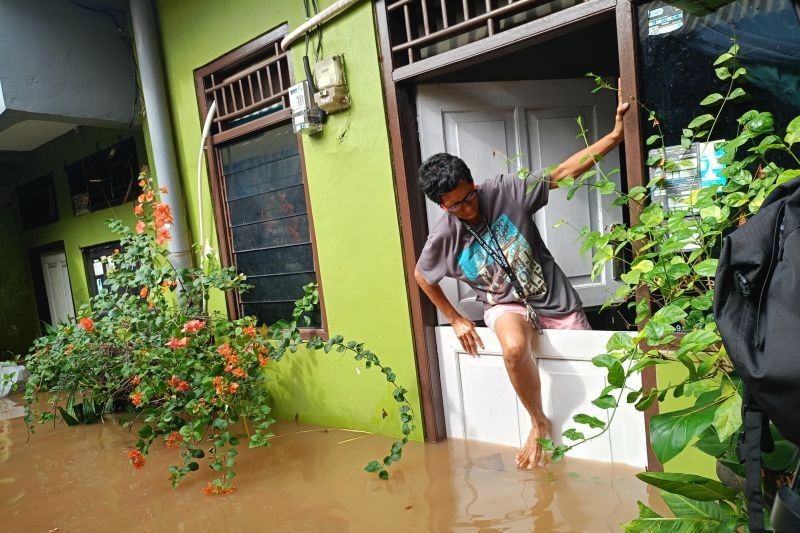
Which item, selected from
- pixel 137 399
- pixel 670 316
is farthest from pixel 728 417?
pixel 137 399

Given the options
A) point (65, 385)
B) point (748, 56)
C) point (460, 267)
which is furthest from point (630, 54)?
point (65, 385)

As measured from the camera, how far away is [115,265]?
13.8 ft

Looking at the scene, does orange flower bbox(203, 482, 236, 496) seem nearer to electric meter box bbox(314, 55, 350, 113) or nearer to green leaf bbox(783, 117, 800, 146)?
electric meter box bbox(314, 55, 350, 113)

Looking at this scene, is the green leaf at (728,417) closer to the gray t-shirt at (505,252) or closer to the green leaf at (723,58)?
the green leaf at (723,58)

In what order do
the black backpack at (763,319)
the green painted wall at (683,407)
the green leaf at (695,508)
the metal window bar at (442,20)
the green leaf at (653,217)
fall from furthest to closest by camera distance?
the metal window bar at (442,20) < the green painted wall at (683,407) < the green leaf at (653,217) < the green leaf at (695,508) < the black backpack at (763,319)

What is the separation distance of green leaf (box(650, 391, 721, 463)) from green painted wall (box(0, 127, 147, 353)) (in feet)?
17.0

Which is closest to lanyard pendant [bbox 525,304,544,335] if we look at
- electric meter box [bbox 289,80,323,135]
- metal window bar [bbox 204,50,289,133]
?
electric meter box [bbox 289,80,323,135]

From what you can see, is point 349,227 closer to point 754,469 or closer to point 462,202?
point 462,202

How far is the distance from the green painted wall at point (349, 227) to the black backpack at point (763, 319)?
211 centimetres

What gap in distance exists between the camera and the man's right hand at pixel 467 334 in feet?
10.0

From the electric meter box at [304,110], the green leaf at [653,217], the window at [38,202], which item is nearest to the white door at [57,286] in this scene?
the window at [38,202]

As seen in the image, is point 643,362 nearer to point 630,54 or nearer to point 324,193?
point 630,54

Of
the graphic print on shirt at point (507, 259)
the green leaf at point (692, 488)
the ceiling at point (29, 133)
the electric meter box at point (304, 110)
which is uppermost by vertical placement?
the ceiling at point (29, 133)

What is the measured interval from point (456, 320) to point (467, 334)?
0.10 meters
